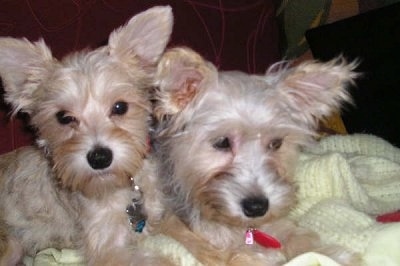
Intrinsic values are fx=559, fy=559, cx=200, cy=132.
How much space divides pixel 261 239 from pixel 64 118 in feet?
4.21

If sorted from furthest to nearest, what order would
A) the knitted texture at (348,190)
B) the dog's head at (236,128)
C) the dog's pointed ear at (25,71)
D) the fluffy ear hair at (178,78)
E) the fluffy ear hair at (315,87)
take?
the dog's pointed ear at (25,71)
the knitted texture at (348,190)
the fluffy ear hair at (315,87)
the dog's head at (236,128)
the fluffy ear hair at (178,78)

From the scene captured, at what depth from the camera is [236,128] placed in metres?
2.88

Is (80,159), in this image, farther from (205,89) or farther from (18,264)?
(18,264)

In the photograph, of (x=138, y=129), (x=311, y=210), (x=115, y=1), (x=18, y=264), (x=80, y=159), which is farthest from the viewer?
(x=115, y=1)

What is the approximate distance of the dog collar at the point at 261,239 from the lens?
3.12 metres

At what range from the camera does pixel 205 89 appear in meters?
2.93

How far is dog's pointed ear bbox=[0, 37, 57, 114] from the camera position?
123 inches

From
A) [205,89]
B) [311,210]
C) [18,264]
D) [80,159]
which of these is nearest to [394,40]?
[311,210]

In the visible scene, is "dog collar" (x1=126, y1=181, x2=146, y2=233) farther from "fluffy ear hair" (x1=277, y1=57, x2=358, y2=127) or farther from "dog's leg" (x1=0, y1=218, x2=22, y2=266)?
"fluffy ear hair" (x1=277, y1=57, x2=358, y2=127)

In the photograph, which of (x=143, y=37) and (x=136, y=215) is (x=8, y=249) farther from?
(x=143, y=37)

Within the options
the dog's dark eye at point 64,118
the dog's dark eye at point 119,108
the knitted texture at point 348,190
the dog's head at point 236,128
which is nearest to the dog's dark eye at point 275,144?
the dog's head at point 236,128

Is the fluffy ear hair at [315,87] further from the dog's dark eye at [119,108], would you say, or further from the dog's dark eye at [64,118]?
the dog's dark eye at [64,118]

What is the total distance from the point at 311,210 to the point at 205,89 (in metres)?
1.01

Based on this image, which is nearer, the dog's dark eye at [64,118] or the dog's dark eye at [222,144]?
the dog's dark eye at [222,144]
